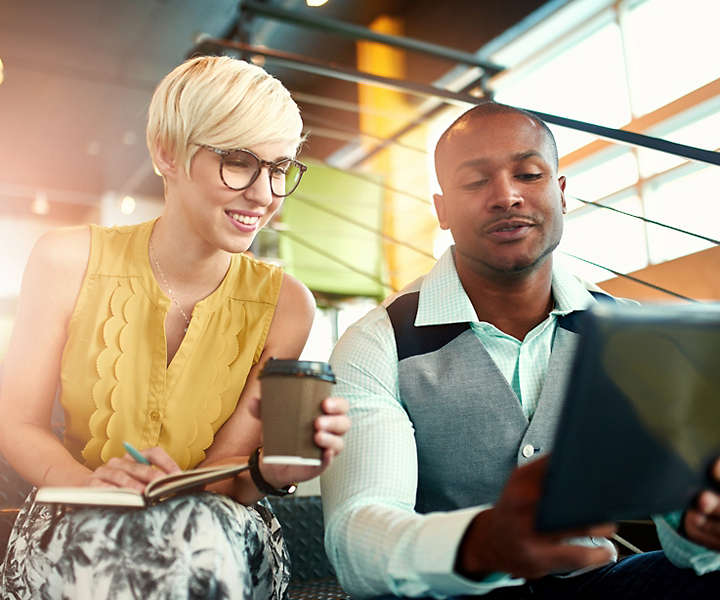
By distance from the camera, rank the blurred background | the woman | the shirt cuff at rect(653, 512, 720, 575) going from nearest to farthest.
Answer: the shirt cuff at rect(653, 512, 720, 575) < the woman < the blurred background

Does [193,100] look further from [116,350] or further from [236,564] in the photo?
[236,564]

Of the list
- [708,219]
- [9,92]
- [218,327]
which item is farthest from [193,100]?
[9,92]

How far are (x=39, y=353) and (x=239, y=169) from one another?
1.73ft

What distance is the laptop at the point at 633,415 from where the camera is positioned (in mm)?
630

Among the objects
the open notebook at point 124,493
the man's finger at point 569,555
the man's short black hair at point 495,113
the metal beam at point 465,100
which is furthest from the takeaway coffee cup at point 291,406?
the metal beam at point 465,100

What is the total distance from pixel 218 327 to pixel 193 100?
18.1 inches

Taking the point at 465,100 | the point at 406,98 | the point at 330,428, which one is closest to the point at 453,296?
the point at 330,428

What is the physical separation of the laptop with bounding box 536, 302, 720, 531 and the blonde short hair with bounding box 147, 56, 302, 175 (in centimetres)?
93

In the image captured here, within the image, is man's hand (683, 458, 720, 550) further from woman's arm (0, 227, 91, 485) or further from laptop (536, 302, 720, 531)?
woman's arm (0, 227, 91, 485)

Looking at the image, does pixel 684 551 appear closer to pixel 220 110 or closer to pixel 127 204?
pixel 220 110

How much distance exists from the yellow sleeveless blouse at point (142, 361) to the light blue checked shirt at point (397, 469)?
0.22 metres

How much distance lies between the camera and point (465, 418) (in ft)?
4.36

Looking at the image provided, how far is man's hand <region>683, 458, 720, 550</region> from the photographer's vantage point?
0.82 meters

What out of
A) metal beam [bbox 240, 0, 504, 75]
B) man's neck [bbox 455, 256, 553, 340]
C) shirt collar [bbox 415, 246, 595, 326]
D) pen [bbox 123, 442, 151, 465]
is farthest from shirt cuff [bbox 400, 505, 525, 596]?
metal beam [bbox 240, 0, 504, 75]
